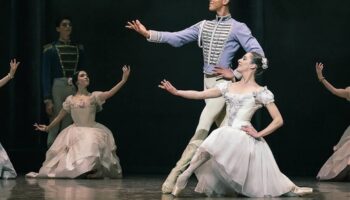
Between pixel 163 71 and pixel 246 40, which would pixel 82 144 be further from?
pixel 246 40

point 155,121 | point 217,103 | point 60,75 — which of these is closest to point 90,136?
point 60,75

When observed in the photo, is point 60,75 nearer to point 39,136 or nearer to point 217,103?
point 39,136

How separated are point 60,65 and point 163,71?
1580mm

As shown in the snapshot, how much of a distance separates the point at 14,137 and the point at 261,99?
192 inches

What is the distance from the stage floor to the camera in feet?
20.0

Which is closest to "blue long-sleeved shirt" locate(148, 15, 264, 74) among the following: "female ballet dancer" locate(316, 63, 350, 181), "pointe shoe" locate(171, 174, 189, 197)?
"pointe shoe" locate(171, 174, 189, 197)

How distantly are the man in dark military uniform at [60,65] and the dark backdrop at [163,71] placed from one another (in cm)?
84

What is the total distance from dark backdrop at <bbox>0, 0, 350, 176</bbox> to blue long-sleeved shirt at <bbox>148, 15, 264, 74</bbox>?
327cm

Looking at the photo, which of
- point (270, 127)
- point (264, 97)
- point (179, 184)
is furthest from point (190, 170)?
point (264, 97)

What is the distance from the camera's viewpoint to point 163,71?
10.8 meters

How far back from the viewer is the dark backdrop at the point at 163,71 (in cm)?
1041

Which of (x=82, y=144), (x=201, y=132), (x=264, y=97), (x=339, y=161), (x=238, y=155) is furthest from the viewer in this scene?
(x=339, y=161)

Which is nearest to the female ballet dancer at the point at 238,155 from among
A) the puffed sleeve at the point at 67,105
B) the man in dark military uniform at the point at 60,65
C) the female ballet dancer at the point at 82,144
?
the female ballet dancer at the point at 82,144

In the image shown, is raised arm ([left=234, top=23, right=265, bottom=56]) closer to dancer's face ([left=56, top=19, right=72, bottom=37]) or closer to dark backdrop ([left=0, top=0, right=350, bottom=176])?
dancer's face ([left=56, top=19, right=72, bottom=37])
